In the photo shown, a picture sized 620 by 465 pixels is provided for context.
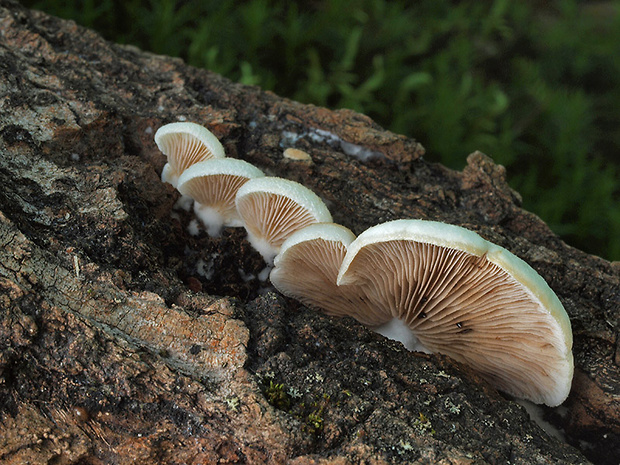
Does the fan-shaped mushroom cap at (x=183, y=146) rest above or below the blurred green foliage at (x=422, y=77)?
below

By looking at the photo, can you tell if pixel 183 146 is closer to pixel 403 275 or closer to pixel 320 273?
pixel 320 273

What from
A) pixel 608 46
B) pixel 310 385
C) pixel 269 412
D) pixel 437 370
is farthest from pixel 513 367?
pixel 608 46

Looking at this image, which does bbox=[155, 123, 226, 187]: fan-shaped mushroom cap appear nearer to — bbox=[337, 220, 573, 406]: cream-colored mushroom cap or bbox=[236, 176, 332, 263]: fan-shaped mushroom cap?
bbox=[236, 176, 332, 263]: fan-shaped mushroom cap

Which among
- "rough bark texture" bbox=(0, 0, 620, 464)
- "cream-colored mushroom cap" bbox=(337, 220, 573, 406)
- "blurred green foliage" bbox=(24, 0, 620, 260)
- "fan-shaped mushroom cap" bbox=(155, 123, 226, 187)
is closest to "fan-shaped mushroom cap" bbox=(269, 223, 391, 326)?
"cream-colored mushroom cap" bbox=(337, 220, 573, 406)

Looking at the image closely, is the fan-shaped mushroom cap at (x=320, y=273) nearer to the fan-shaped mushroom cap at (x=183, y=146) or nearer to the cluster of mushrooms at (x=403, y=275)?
the cluster of mushrooms at (x=403, y=275)

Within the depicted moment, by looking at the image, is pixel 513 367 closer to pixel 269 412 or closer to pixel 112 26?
pixel 269 412

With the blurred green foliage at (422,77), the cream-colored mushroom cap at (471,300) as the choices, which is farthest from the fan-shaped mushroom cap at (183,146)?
the blurred green foliage at (422,77)
